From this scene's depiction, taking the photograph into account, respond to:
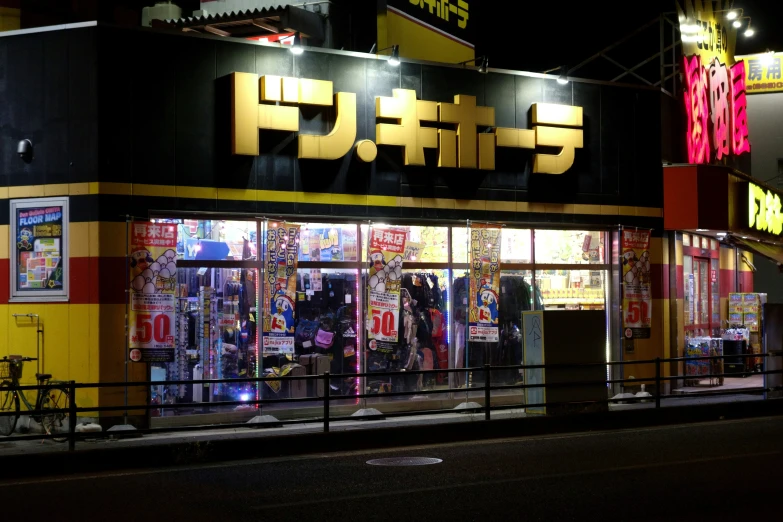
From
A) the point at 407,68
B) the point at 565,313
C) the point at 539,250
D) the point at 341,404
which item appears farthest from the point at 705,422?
the point at 407,68

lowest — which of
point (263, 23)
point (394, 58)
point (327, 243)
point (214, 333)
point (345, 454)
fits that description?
point (345, 454)

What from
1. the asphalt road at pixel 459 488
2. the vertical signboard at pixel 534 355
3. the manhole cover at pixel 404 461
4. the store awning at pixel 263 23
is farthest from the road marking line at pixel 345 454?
the store awning at pixel 263 23

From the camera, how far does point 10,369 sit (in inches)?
643

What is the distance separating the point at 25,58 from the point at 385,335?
27.9ft

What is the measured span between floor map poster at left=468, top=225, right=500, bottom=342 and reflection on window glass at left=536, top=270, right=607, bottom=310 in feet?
5.00

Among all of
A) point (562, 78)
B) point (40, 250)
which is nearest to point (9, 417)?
point (40, 250)

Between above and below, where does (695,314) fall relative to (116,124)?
below

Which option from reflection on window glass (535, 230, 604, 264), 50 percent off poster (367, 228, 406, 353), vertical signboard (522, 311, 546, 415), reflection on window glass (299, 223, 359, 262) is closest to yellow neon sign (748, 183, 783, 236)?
reflection on window glass (535, 230, 604, 264)

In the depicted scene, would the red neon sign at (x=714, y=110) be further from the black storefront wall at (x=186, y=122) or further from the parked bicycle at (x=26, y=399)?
the parked bicycle at (x=26, y=399)

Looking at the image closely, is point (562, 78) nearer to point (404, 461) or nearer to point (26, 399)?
point (404, 461)

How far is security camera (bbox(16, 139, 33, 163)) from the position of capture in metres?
17.2

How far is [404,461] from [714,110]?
17.0 m

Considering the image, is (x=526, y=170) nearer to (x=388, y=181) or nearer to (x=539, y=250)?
(x=539, y=250)

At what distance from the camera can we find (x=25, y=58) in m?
17.4
